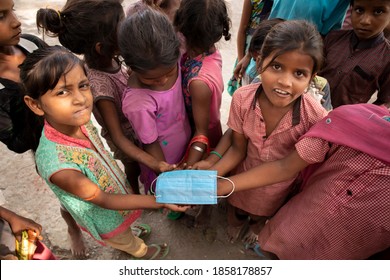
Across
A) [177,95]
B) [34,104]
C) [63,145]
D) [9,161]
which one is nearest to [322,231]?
[177,95]

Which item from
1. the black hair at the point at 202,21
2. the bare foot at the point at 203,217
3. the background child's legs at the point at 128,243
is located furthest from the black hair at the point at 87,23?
the bare foot at the point at 203,217

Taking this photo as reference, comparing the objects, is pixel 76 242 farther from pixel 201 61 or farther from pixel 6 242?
pixel 201 61

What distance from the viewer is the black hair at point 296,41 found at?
1093 millimetres

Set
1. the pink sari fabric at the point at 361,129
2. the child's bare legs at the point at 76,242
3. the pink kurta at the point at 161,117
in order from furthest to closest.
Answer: the child's bare legs at the point at 76,242, the pink kurta at the point at 161,117, the pink sari fabric at the point at 361,129

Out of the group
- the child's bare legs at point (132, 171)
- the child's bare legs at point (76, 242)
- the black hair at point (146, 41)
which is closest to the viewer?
the black hair at point (146, 41)

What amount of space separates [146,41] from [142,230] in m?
1.35

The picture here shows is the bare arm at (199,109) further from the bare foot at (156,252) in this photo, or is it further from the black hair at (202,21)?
the bare foot at (156,252)

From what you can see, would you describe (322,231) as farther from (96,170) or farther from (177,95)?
(96,170)

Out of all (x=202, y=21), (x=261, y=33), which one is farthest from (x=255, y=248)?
(x=202, y=21)

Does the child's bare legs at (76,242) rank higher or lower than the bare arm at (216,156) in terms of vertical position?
lower

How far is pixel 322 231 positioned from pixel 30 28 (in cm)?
487

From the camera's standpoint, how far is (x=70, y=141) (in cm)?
123

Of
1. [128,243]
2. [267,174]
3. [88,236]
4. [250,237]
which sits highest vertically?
[267,174]

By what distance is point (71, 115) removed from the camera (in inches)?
46.7
